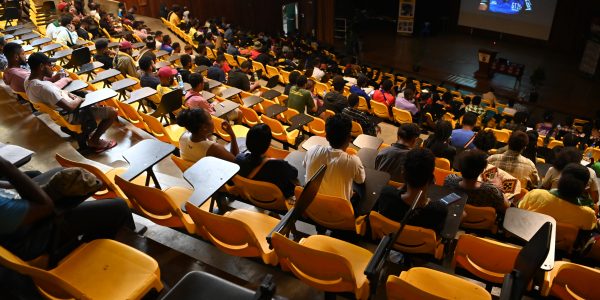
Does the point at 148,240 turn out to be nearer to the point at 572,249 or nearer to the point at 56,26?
the point at 572,249

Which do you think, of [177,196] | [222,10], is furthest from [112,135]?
[222,10]

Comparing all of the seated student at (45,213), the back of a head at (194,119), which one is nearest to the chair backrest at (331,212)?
the back of a head at (194,119)

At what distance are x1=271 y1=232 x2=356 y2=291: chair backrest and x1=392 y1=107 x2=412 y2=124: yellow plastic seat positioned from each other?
5.28 m

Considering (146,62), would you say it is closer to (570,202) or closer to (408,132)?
(408,132)

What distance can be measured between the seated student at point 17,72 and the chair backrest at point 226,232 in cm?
368

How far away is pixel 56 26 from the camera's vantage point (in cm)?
995

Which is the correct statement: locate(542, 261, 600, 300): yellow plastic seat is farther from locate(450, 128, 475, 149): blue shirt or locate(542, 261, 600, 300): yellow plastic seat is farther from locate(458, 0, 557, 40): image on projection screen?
locate(458, 0, 557, 40): image on projection screen

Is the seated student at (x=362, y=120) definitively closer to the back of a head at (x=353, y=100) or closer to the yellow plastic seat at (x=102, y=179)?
the back of a head at (x=353, y=100)

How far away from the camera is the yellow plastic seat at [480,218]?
10.9 ft

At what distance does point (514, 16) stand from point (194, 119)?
1548cm

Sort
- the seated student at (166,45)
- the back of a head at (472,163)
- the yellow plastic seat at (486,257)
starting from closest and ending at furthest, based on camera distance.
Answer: the yellow plastic seat at (486,257)
the back of a head at (472,163)
the seated student at (166,45)

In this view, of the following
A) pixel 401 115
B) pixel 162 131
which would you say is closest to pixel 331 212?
pixel 162 131

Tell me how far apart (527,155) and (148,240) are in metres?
4.65

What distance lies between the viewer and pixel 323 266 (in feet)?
7.97
